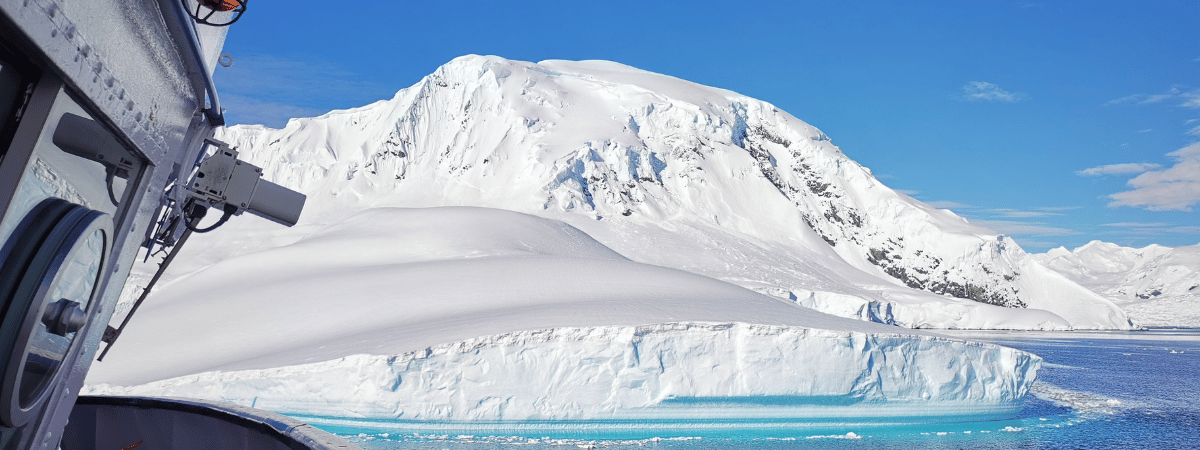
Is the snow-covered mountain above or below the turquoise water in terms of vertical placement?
above

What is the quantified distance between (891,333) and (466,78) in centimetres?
5337

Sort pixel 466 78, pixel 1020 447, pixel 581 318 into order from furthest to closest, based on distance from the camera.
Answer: pixel 466 78
pixel 581 318
pixel 1020 447

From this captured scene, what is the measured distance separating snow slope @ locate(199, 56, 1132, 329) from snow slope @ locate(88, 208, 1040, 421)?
22.7 m

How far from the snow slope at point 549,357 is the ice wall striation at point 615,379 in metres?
0.02

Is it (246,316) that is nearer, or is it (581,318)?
(581,318)

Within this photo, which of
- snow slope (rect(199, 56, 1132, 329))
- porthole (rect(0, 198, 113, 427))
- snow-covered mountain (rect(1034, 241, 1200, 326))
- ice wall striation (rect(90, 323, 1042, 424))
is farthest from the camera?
snow-covered mountain (rect(1034, 241, 1200, 326))

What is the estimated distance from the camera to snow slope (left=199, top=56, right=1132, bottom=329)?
5112 centimetres

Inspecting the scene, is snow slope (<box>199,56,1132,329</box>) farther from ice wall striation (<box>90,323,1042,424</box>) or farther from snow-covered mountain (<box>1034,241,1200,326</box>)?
snow-covered mountain (<box>1034,241,1200,326</box>)

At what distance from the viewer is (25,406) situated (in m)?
1.95

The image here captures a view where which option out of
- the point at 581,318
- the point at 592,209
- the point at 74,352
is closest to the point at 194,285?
the point at 581,318

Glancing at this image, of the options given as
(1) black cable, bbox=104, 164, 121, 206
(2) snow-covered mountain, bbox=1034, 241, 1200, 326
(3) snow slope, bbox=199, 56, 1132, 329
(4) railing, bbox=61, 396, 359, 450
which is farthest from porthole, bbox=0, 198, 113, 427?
(2) snow-covered mountain, bbox=1034, 241, 1200, 326

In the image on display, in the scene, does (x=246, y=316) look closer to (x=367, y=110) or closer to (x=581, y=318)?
(x=581, y=318)

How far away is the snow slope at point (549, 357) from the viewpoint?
41.9ft

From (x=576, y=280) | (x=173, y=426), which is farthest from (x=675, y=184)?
(x=173, y=426)
